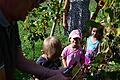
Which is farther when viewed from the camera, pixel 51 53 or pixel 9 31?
pixel 51 53

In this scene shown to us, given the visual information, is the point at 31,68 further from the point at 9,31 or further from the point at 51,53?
the point at 51,53

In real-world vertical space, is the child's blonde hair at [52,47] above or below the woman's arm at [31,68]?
above

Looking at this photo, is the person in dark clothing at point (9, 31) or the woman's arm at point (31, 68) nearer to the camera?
the person in dark clothing at point (9, 31)

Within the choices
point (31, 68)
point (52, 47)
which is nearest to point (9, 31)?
point (31, 68)

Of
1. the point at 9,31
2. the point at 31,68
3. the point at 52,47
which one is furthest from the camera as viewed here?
the point at 52,47

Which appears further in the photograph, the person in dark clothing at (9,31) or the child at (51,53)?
the child at (51,53)

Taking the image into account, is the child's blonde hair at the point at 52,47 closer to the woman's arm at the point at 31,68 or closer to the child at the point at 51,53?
the child at the point at 51,53

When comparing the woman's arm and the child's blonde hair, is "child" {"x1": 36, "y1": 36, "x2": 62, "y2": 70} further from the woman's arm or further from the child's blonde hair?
the woman's arm

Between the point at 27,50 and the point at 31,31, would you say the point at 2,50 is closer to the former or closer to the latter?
the point at 31,31

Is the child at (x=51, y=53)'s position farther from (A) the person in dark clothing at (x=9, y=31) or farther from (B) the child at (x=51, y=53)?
(A) the person in dark clothing at (x=9, y=31)

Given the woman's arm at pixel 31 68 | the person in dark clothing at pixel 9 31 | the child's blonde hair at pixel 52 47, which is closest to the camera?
the person in dark clothing at pixel 9 31

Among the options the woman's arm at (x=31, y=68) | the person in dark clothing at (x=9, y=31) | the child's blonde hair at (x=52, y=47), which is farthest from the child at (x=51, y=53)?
the person in dark clothing at (x=9, y=31)

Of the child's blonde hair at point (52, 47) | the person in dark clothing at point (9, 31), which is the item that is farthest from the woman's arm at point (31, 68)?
the child's blonde hair at point (52, 47)

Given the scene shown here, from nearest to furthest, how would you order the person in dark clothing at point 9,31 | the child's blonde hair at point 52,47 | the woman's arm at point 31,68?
the person in dark clothing at point 9,31 → the woman's arm at point 31,68 → the child's blonde hair at point 52,47
